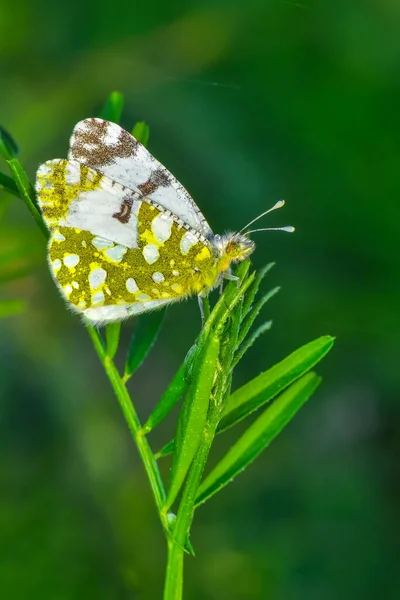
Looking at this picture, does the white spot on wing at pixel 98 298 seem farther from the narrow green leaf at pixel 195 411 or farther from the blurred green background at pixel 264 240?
the blurred green background at pixel 264 240

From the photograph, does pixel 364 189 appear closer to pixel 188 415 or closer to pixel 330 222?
pixel 330 222

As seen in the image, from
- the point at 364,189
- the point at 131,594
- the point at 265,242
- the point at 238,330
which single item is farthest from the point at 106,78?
the point at 238,330

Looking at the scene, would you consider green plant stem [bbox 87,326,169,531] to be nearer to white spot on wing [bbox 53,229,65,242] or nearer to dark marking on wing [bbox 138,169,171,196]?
white spot on wing [bbox 53,229,65,242]

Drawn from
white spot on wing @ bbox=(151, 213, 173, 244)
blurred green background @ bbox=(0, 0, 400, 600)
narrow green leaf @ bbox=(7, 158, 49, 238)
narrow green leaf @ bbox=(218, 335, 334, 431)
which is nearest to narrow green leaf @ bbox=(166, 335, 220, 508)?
narrow green leaf @ bbox=(218, 335, 334, 431)

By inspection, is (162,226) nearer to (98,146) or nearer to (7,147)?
(98,146)

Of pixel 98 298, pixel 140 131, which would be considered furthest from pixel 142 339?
pixel 140 131

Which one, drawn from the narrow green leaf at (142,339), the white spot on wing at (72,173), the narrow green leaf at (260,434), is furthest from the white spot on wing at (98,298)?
the narrow green leaf at (260,434)

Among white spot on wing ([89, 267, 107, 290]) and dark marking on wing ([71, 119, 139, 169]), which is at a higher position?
dark marking on wing ([71, 119, 139, 169])
